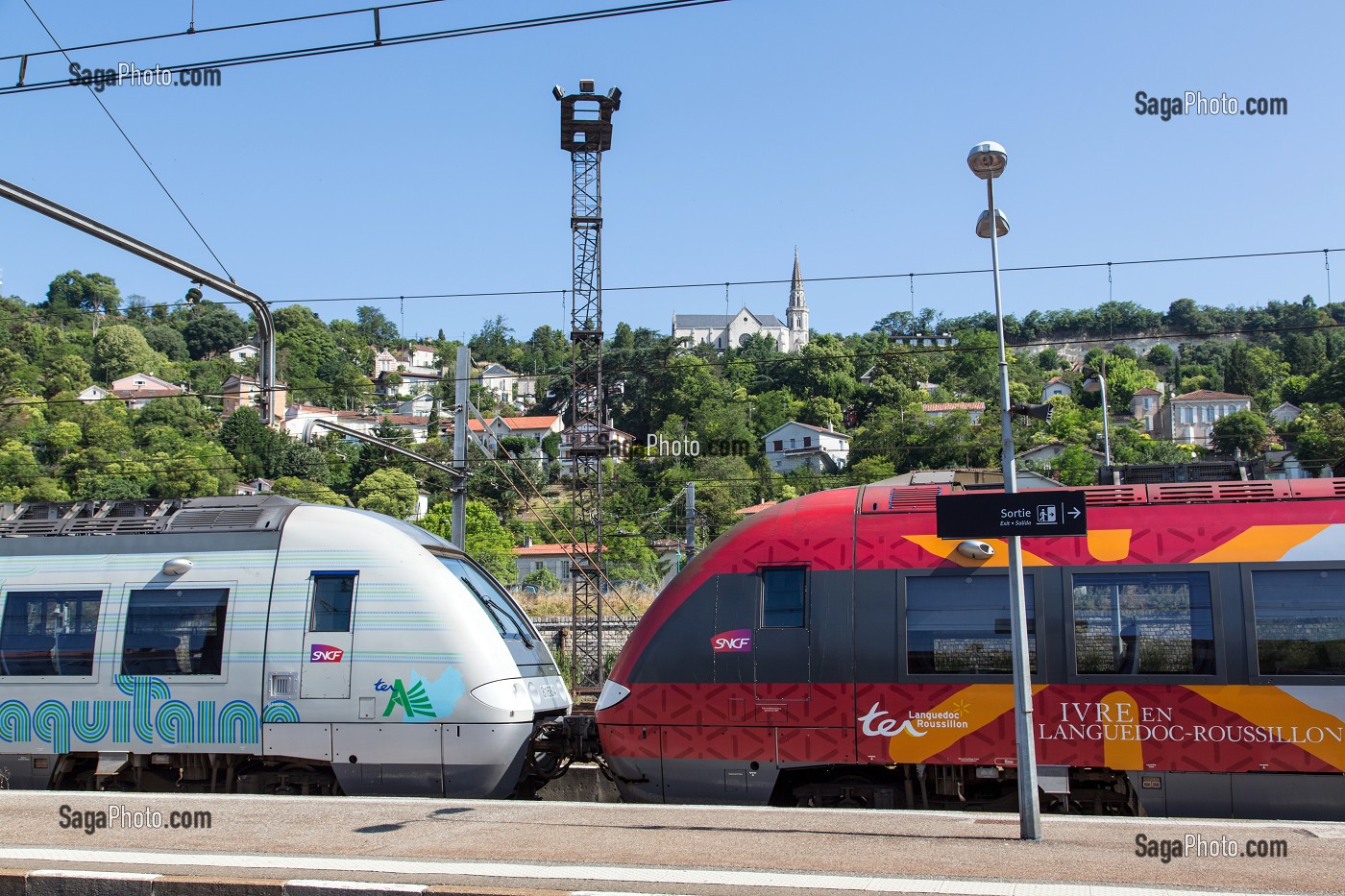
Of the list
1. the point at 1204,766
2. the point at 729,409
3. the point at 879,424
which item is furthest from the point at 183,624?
the point at 729,409

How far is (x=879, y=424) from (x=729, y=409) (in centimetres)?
2014

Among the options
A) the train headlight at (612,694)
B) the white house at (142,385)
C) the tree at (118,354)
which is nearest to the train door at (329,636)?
the train headlight at (612,694)

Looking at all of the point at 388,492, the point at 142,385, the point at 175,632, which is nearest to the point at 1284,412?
the point at 388,492

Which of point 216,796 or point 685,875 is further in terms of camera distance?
point 216,796

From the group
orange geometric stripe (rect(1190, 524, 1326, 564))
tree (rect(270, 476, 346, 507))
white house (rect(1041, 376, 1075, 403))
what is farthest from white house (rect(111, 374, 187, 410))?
orange geometric stripe (rect(1190, 524, 1326, 564))

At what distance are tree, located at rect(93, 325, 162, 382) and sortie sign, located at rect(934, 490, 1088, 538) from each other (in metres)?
167

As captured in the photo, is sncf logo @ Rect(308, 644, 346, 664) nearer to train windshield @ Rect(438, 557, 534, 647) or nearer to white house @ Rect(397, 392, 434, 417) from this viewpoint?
train windshield @ Rect(438, 557, 534, 647)

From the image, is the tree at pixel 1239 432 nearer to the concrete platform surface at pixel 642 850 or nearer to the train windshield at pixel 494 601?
the train windshield at pixel 494 601

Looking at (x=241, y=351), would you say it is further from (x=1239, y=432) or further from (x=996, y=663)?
(x=996, y=663)

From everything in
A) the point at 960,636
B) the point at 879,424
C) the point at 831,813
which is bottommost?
the point at 831,813

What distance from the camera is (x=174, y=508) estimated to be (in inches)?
532

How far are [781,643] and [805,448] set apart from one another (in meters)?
105

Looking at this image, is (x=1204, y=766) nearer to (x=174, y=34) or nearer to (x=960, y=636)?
(x=960, y=636)

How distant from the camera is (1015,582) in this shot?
889 centimetres
